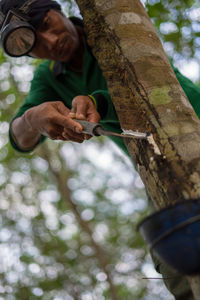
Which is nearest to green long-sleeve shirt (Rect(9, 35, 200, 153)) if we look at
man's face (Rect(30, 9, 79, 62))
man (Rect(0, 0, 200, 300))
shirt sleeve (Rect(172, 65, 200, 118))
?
man (Rect(0, 0, 200, 300))

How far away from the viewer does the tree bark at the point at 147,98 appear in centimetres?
113

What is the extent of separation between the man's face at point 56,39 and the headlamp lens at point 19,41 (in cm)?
24

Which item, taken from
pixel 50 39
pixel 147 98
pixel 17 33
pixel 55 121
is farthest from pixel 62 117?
pixel 50 39

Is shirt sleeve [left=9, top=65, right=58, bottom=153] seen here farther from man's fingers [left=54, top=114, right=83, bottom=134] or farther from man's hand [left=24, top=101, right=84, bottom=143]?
man's fingers [left=54, top=114, right=83, bottom=134]

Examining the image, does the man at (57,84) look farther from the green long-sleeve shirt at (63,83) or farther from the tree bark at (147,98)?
the tree bark at (147,98)

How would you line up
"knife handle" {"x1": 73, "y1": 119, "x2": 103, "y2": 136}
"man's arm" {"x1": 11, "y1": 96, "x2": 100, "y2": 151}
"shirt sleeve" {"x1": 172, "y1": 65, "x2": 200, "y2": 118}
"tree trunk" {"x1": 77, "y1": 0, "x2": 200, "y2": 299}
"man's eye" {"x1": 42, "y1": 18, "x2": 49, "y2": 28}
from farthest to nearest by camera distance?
"man's eye" {"x1": 42, "y1": 18, "x2": 49, "y2": 28} → "shirt sleeve" {"x1": 172, "y1": 65, "x2": 200, "y2": 118} → "man's arm" {"x1": 11, "y1": 96, "x2": 100, "y2": 151} → "knife handle" {"x1": 73, "y1": 119, "x2": 103, "y2": 136} → "tree trunk" {"x1": 77, "y1": 0, "x2": 200, "y2": 299}

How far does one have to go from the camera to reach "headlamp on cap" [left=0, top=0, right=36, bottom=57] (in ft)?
6.89

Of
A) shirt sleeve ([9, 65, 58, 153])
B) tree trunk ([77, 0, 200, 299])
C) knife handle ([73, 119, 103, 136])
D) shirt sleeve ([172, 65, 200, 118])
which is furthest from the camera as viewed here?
shirt sleeve ([9, 65, 58, 153])

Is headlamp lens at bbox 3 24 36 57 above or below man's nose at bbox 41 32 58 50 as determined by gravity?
below

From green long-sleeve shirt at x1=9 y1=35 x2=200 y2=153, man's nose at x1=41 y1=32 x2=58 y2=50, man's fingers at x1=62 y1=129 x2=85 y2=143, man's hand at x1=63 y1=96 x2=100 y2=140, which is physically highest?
man's nose at x1=41 y1=32 x2=58 y2=50

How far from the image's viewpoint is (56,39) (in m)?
2.48

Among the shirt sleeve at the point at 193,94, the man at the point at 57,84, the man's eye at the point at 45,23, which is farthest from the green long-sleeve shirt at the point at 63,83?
the shirt sleeve at the point at 193,94

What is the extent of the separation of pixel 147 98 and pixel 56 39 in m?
1.40

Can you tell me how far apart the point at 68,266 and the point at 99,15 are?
28.5 ft
